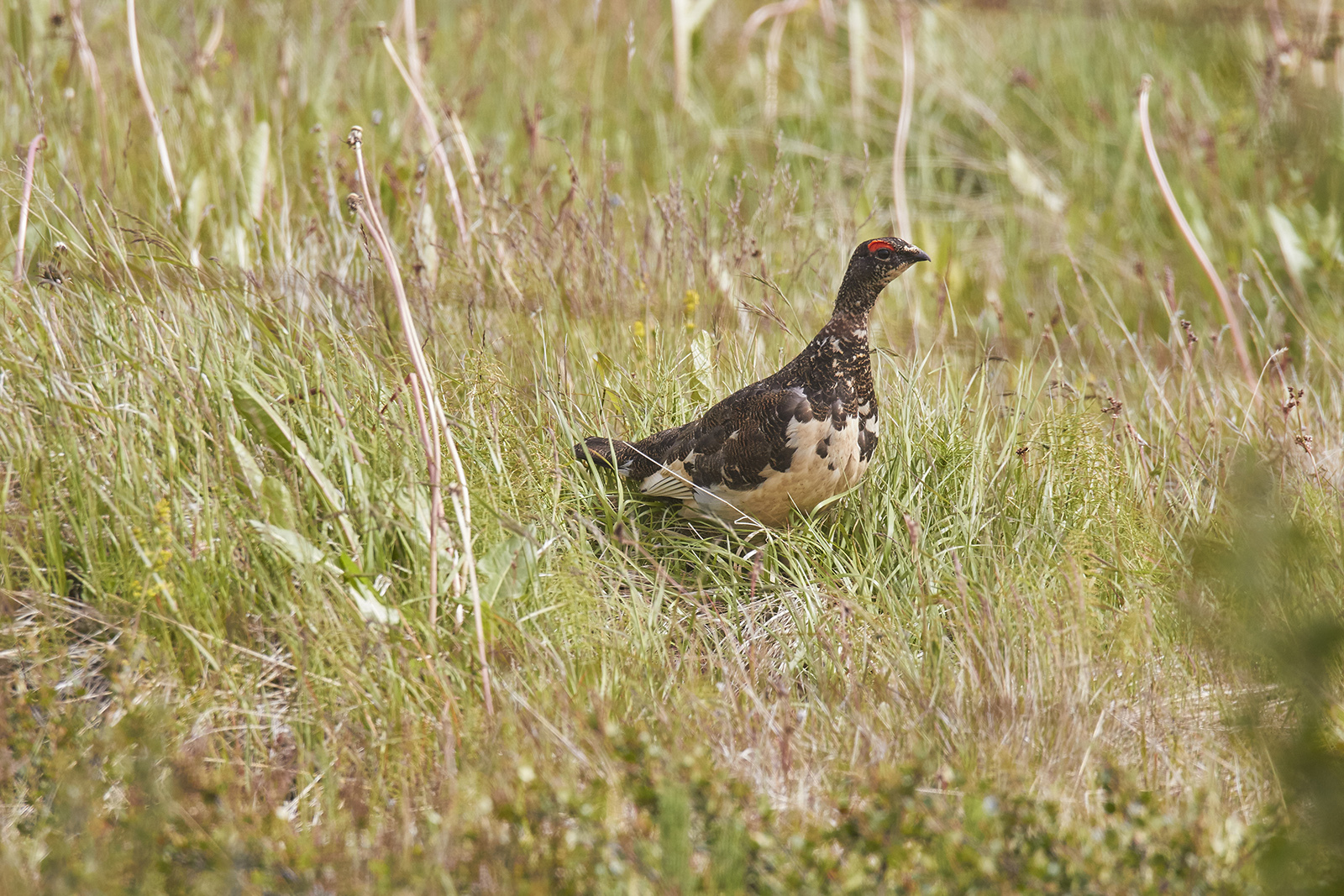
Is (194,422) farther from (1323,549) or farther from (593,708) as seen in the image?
(1323,549)

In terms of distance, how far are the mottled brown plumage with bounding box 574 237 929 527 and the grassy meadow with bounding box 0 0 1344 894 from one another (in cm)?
14

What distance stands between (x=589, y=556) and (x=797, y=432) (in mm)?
678

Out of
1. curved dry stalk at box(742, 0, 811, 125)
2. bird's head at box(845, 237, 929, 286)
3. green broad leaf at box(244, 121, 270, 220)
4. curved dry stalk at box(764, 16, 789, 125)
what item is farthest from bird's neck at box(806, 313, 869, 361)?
curved dry stalk at box(764, 16, 789, 125)

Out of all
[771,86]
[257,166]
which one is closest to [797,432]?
[257,166]

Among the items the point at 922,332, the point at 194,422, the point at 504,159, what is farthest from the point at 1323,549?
the point at 504,159

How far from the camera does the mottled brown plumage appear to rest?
123 inches

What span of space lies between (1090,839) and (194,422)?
2.20 m

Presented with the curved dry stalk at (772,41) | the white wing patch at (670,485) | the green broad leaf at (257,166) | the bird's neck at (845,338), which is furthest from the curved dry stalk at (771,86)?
the white wing patch at (670,485)

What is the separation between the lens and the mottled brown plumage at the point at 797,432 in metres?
3.12

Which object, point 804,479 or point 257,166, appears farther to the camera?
point 257,166

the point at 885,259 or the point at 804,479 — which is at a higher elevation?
the point at 885,259

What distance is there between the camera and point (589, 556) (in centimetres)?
292

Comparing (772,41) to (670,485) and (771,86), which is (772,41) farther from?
(670,485)

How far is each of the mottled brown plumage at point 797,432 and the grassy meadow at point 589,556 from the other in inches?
5.4
